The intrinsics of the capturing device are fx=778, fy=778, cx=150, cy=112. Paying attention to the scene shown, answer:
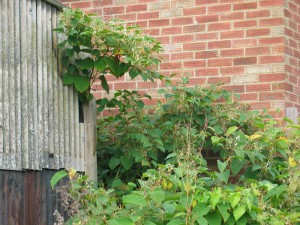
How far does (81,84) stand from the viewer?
5.92 metres

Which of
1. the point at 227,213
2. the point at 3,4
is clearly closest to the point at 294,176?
the point at 227,213

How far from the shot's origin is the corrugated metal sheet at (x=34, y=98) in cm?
525

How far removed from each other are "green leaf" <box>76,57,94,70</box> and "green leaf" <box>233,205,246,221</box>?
5.84 feet

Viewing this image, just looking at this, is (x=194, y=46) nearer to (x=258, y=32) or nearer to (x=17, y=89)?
(x=258, y=32)

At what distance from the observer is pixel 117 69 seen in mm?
6148

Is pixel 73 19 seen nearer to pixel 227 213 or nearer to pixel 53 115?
pixel 53 115

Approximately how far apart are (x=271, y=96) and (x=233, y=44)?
610 millimetres

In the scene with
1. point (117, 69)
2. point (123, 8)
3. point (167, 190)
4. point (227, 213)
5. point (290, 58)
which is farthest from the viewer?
point (123, 8)

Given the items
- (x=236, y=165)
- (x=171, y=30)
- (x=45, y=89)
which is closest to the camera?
(x=45, y=89)

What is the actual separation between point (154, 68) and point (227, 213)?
2714 millimetres

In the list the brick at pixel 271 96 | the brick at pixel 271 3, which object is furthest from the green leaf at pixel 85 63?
the brick at pixel 271 3

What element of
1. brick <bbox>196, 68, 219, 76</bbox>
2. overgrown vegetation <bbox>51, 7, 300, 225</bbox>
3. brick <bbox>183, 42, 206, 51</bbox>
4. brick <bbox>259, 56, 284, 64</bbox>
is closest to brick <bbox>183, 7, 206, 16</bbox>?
brick <bbox>183, 42, 206, 51</bbox>

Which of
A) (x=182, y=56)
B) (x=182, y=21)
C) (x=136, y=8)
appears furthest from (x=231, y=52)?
(x=136, y=8)

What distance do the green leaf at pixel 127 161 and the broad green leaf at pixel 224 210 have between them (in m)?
1.57
